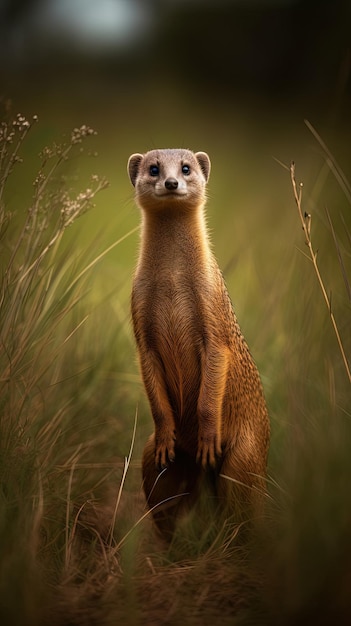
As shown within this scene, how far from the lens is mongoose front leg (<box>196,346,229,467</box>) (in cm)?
176

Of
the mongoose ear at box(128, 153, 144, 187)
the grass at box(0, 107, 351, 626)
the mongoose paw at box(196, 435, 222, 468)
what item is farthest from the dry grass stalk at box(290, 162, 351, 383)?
the mongoose paw at box(196, 435, 222, 468)

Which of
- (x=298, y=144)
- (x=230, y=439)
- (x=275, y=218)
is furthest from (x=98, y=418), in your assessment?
(x=298, y=144)

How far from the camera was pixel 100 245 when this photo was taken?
184cm

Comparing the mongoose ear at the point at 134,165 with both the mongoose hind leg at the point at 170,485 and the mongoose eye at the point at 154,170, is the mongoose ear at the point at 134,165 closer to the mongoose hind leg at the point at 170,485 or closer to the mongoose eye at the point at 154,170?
the mongoose eye at the point at 154,170

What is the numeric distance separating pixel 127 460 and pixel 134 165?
2.19 feet

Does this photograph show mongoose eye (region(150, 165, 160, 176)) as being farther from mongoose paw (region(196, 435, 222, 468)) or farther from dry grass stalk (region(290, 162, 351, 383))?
mongoose paw (region(196, 435, 222, 468))

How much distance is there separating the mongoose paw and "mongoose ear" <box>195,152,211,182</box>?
0.57 metres

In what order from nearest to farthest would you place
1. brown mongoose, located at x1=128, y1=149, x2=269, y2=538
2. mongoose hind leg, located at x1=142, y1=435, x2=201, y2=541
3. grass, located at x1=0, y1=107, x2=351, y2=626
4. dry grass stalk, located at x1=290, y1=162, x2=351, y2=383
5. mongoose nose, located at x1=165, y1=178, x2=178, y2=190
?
grass, located at x1=0, y1=107, x2=351, y2=626 → dry grass stalk, located at x1=290, y1=162, x2=351, y2=383 → mongoose nose, located at x1=165, y1=178, x2=178, y2=190 → brown mongoose, located at x1=128, y1=149, x2=269, y2=538 → mongoose hind leg, located at x1=142, y1=435, x2=201, y2=541

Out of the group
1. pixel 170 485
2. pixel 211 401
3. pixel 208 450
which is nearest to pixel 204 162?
pixel 211 401

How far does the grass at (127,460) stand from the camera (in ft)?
4.11

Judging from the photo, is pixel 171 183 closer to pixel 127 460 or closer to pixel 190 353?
pixel 190 353

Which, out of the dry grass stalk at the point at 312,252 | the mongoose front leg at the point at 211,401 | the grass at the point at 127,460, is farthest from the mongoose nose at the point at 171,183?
the mongoose front leg at the point at 211,401

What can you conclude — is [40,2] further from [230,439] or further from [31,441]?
[230,439]

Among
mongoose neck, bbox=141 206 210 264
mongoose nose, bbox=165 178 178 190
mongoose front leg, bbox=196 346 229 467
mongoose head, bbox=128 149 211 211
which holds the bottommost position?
mongoose front leg, bbox=196 346 229 467
